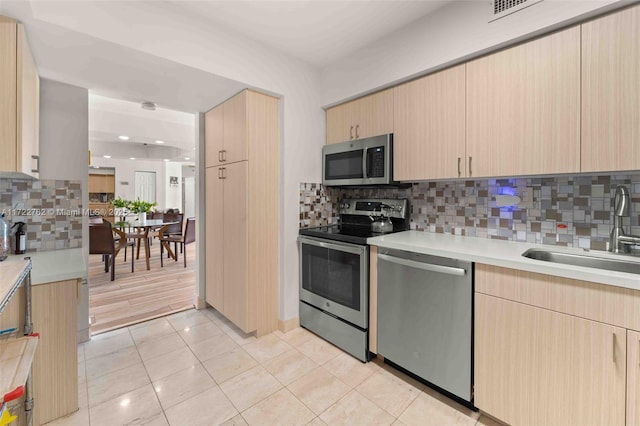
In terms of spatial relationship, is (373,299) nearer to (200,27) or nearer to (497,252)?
(497,252)

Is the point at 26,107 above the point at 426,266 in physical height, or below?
above

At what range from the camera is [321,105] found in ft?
8.79

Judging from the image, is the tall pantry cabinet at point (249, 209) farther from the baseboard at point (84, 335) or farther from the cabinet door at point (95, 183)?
the cabinet door at point (95, 183)

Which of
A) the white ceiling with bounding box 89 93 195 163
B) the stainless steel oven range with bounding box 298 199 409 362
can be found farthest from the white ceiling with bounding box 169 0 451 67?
the white ceiling with bounding box 89 93 195 163

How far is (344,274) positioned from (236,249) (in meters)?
0.96

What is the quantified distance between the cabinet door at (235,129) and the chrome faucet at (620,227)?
2.33m

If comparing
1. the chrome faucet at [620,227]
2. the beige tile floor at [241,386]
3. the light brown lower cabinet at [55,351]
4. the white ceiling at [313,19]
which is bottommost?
Answer: the beige tile floor at [241,386]

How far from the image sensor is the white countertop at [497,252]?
113 centimetres

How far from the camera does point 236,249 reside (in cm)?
241

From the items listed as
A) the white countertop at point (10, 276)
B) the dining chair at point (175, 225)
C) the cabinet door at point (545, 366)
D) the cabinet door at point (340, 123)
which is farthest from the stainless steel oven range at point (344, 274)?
the dining chair at point (175, 225)

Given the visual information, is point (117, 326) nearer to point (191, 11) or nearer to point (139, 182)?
point (191, 11)

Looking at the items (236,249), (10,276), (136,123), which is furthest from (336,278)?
(136,123)

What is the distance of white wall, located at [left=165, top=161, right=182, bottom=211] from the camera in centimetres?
860

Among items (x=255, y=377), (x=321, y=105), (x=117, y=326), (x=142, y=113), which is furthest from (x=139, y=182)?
(x=255, y=377)
